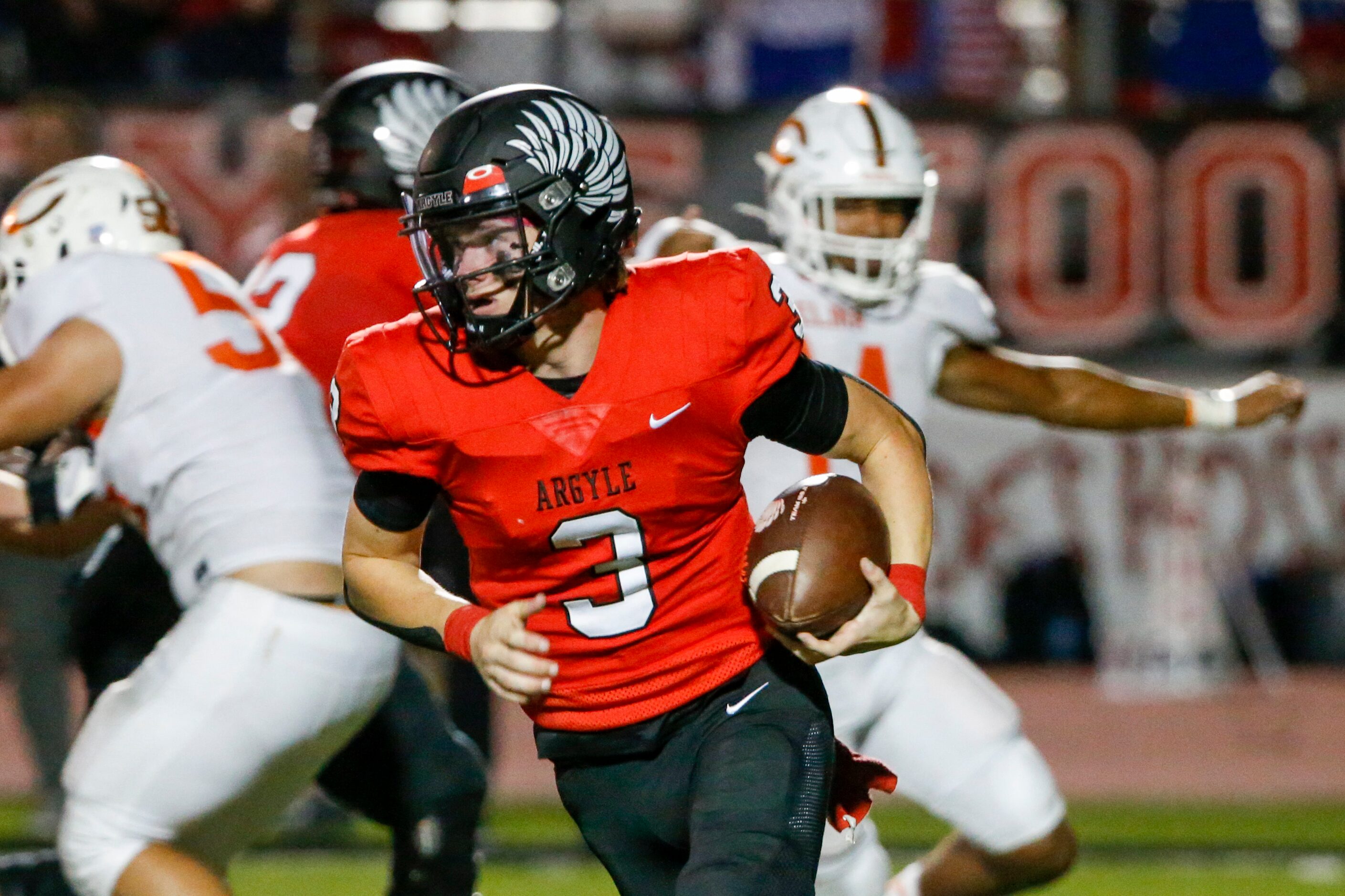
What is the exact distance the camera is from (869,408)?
288 centimetres

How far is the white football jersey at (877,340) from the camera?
12.2 ft

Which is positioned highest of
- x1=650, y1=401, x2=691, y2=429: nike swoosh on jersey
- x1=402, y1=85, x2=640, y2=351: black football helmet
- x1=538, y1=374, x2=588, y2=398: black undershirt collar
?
x1=402, y1=85, x2=640, y2=351: black football helmet

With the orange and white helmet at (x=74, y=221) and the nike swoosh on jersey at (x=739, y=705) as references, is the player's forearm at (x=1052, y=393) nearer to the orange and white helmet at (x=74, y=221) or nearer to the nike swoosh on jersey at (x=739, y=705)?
the nike swoosh on jersey at (x=739, y=705)

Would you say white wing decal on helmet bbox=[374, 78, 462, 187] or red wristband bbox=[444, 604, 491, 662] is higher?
white wing decal on helmet bbox=[374, 78, 462, 187]

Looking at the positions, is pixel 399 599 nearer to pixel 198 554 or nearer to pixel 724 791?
pixel 724 791

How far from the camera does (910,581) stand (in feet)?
9.19

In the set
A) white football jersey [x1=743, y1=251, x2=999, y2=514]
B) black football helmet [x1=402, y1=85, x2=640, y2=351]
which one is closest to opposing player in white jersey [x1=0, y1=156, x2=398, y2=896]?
black football helmet [x1=402, y1=85, x2=640, y2=351]

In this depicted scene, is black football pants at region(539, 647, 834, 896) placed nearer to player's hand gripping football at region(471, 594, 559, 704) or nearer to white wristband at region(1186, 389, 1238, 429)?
player's hand gripping football at region(471, 594, 559, 704)

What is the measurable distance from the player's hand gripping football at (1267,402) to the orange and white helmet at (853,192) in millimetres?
719

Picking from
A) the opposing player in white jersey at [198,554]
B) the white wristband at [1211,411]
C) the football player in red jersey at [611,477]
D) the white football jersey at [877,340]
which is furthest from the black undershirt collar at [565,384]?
the white wristband at [1211,411]

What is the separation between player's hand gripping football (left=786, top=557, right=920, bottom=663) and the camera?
266 centimetres

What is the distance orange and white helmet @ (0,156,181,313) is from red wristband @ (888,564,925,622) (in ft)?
5.04

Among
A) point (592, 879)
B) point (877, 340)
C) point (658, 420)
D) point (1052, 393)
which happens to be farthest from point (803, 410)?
point (592, 879)

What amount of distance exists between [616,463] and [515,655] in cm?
36
